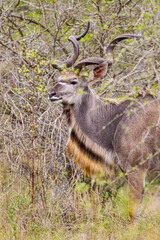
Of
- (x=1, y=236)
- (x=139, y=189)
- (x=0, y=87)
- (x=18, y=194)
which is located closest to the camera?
(x=1, y=236)

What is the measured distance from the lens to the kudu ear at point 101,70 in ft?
14.4

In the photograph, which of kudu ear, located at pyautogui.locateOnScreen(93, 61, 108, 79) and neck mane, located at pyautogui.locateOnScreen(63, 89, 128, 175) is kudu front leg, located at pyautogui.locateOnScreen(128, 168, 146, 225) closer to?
neck mane, located at pyautogui.locateOnScreen(63, 89, 128, 175)

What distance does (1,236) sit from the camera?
3.59m

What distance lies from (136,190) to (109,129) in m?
0.80

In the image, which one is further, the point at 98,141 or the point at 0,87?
the point at 0,87

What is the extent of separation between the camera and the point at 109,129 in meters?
4.34

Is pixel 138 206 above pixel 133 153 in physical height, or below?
below

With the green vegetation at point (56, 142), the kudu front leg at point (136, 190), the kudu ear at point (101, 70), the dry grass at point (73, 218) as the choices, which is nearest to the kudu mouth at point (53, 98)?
the green vegetation at point (56, 142)

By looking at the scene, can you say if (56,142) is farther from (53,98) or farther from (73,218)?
(73,218)

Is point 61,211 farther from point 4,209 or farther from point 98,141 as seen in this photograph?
point 98,141

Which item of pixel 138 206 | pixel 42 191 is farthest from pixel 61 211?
pixel 138 206

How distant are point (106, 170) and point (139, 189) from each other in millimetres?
558

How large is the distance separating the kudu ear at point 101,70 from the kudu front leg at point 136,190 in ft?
4.17

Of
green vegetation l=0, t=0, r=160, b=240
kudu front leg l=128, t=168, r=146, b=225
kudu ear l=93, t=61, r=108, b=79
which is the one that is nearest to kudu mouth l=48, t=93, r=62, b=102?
green vegetation l=0, t=0, r=160, b=240
